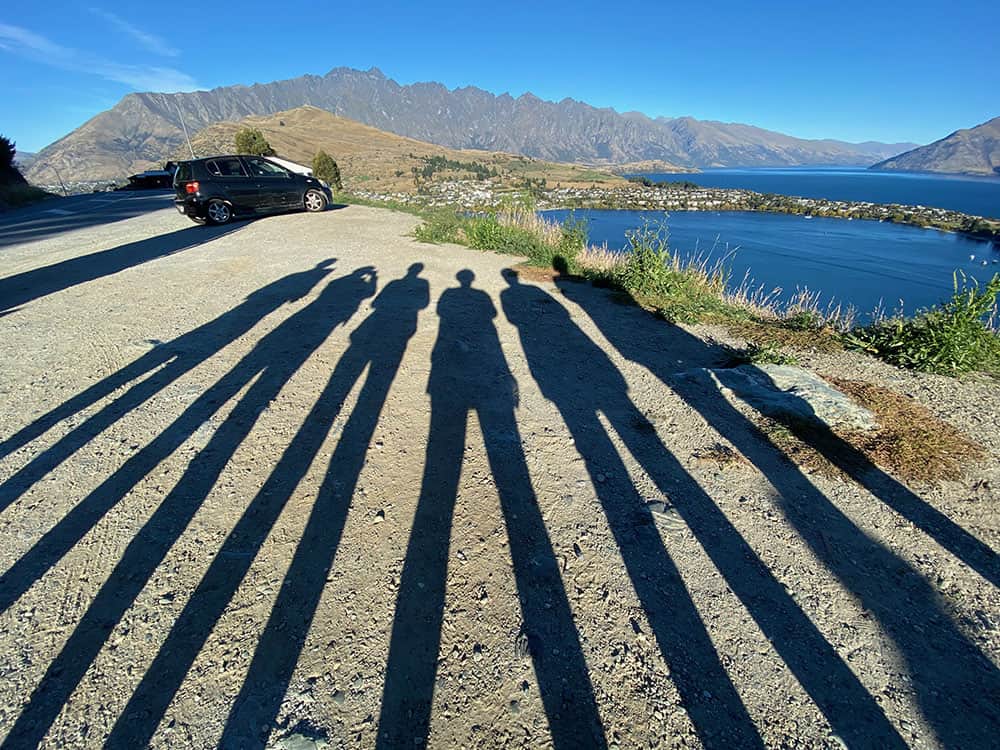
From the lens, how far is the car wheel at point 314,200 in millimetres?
15273

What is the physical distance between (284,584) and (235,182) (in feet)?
47.7

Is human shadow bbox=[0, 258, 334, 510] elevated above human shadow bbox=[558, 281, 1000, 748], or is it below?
above

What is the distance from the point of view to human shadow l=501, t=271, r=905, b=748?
5.78ft

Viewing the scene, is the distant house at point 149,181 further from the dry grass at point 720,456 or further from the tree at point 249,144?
the dry grass at point 720,456

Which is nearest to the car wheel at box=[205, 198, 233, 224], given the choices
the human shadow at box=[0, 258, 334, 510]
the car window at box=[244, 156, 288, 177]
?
the car window at box=[244, 156, 288, 177]

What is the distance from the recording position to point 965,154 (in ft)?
571

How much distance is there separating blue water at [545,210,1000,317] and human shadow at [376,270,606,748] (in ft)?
26.0

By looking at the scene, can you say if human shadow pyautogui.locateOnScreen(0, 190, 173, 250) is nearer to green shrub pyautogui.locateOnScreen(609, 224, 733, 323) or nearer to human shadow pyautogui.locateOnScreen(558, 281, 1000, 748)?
green shrub pyautogui.locateOnScreen(609, 224, 733, 323)

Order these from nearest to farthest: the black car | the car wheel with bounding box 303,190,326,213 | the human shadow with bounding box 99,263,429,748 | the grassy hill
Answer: the human shadow with bounding box 99,263,429,748 < the black car < the car wheel with bounding box 303,190,326,213 < the grassy hill

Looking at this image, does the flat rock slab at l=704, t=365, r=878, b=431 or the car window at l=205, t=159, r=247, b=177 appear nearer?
the flat rock slab at l=704, t=365, r=878, b=431

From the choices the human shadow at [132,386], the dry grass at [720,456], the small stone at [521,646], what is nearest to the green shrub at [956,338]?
the dry grass at [720,456]

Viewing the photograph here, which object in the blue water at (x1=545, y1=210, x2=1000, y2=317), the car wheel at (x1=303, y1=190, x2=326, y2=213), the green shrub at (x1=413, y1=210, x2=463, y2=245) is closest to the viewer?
the green shrub at (x1=413, y1=210, x2=463, y2=245)

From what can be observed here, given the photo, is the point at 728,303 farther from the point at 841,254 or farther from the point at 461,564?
the point at 841,254

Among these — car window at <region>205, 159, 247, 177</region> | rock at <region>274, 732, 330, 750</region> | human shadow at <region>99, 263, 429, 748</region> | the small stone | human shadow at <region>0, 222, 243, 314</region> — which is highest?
car window at <region>205, 159, 247, 177</region>
